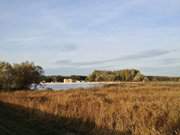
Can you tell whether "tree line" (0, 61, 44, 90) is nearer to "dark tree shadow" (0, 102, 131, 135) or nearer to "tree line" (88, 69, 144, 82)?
"dark tree shadow" (0, 102, 131, 135)

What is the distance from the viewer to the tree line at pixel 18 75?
172 feet

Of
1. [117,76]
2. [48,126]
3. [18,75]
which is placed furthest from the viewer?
[117,76]

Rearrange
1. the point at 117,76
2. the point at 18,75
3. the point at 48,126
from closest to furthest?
the point at 48,126 → the point at 18,75 → the point at 117,76

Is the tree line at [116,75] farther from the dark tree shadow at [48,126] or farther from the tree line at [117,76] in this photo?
the dark tree shadow at [48,126]

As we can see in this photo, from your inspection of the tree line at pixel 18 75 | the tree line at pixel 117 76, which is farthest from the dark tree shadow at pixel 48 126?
the tree line at pixel 117 76

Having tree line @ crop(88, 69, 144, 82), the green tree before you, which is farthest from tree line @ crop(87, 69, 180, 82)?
the green tree

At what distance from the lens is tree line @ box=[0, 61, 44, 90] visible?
52406 mm

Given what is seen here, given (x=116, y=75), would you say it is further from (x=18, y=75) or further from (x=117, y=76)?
(x=18, y=75)

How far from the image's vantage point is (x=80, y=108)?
52.3ft

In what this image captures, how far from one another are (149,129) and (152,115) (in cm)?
178

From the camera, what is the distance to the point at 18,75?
53.9 m

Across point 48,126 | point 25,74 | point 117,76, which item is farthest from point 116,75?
point 48,126

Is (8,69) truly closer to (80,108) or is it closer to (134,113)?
(80,108)

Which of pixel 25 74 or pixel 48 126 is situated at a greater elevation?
pixel 25 74
